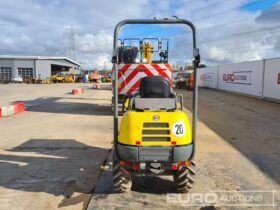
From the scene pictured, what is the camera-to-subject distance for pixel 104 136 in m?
8.87

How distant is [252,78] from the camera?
73.5 ft

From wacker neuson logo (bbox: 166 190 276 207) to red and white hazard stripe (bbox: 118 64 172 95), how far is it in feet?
21.9

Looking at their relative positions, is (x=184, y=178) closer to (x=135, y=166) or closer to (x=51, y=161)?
(x=135, y=166)

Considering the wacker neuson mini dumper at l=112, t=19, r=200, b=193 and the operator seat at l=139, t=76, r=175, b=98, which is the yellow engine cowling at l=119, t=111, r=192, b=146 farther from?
the operator seat at l=139, t=76, r=175, b=98

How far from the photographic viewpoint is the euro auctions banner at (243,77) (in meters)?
21.4

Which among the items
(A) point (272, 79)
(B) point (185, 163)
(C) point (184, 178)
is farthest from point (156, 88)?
(A) point (272, 79)

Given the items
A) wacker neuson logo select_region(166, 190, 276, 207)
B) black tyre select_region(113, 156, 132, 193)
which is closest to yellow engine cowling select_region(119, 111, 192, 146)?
black tyre select_region(113, 156, 132, 193)

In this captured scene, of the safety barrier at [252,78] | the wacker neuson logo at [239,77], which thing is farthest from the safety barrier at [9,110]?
the wacker neuson logo at [239,77]

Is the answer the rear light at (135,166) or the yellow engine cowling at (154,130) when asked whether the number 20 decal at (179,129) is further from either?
the rear light at (135,166)

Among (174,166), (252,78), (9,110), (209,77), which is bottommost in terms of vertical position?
(9,110)

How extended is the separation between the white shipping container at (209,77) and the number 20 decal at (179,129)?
96.2 feet

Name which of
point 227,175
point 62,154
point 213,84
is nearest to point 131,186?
point 227,175

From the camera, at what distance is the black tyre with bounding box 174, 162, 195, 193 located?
15.2 ft

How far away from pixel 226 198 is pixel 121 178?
5.05 ft
